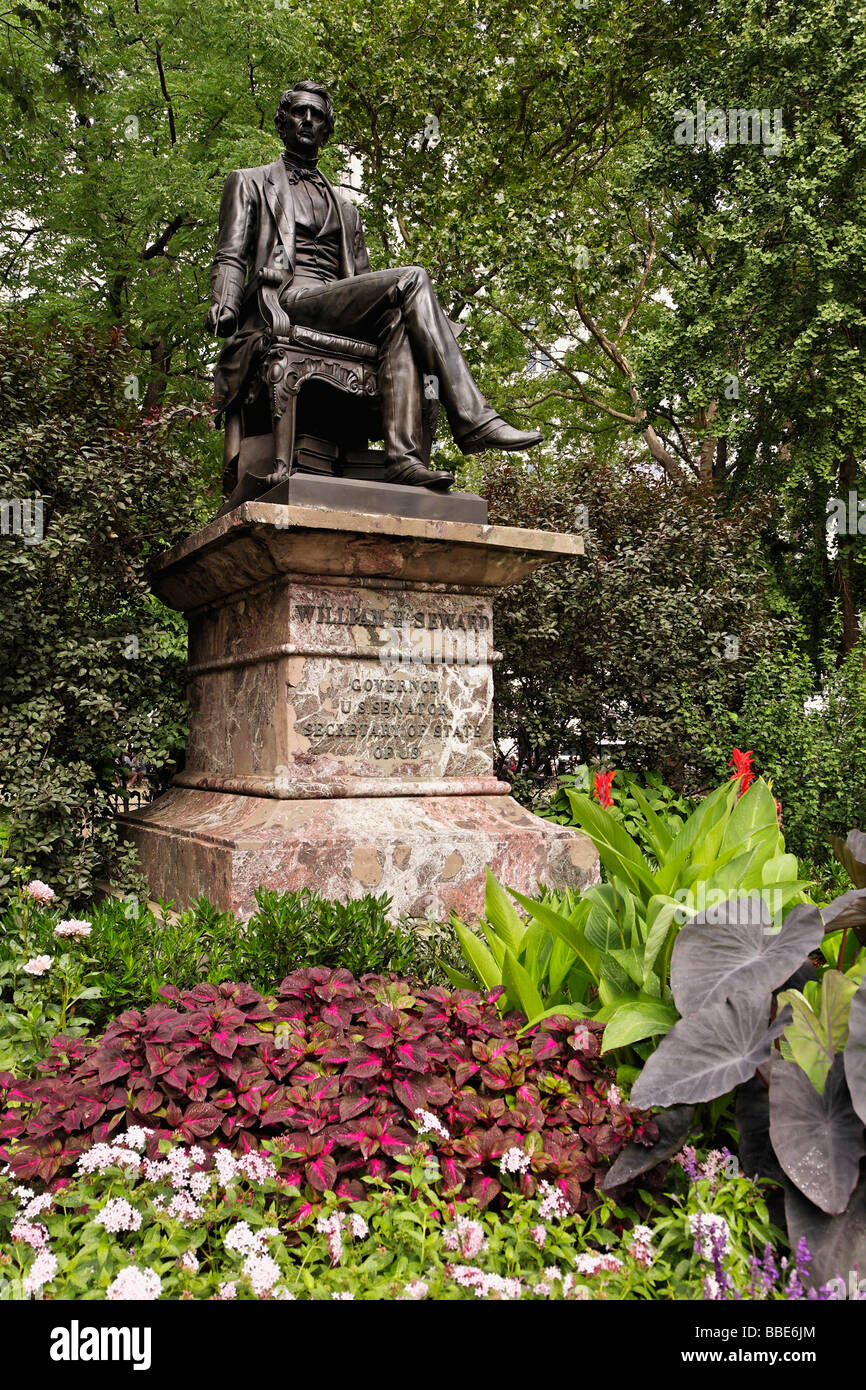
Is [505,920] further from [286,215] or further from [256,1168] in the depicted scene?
[286,215]

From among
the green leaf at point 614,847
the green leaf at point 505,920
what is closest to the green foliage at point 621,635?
the green leaf at point 614,847

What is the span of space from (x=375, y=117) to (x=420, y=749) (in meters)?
11.7

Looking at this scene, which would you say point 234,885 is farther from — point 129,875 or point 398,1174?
point 398,1174

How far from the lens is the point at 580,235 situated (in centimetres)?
1350

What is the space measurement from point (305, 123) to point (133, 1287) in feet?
17.4

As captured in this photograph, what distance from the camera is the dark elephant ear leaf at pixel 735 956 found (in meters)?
2.09

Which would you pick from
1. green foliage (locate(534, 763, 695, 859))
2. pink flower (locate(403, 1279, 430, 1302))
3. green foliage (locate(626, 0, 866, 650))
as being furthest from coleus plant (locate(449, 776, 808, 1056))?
green foliage (locate(626, 0, 866, 650))

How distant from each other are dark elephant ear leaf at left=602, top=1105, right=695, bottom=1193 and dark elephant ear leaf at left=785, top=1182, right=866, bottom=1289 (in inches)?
10.0

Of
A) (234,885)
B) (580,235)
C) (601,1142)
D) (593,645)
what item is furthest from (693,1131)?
(580,235)

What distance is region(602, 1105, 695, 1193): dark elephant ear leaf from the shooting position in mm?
2057

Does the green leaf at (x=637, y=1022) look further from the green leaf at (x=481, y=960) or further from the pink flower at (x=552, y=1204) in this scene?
the green leaf at (x=481, y=960)

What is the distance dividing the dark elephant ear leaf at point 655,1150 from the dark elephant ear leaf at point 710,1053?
187mm

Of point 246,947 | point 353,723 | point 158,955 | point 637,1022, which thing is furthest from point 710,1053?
point 353,723

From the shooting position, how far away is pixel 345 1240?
1.96 m
